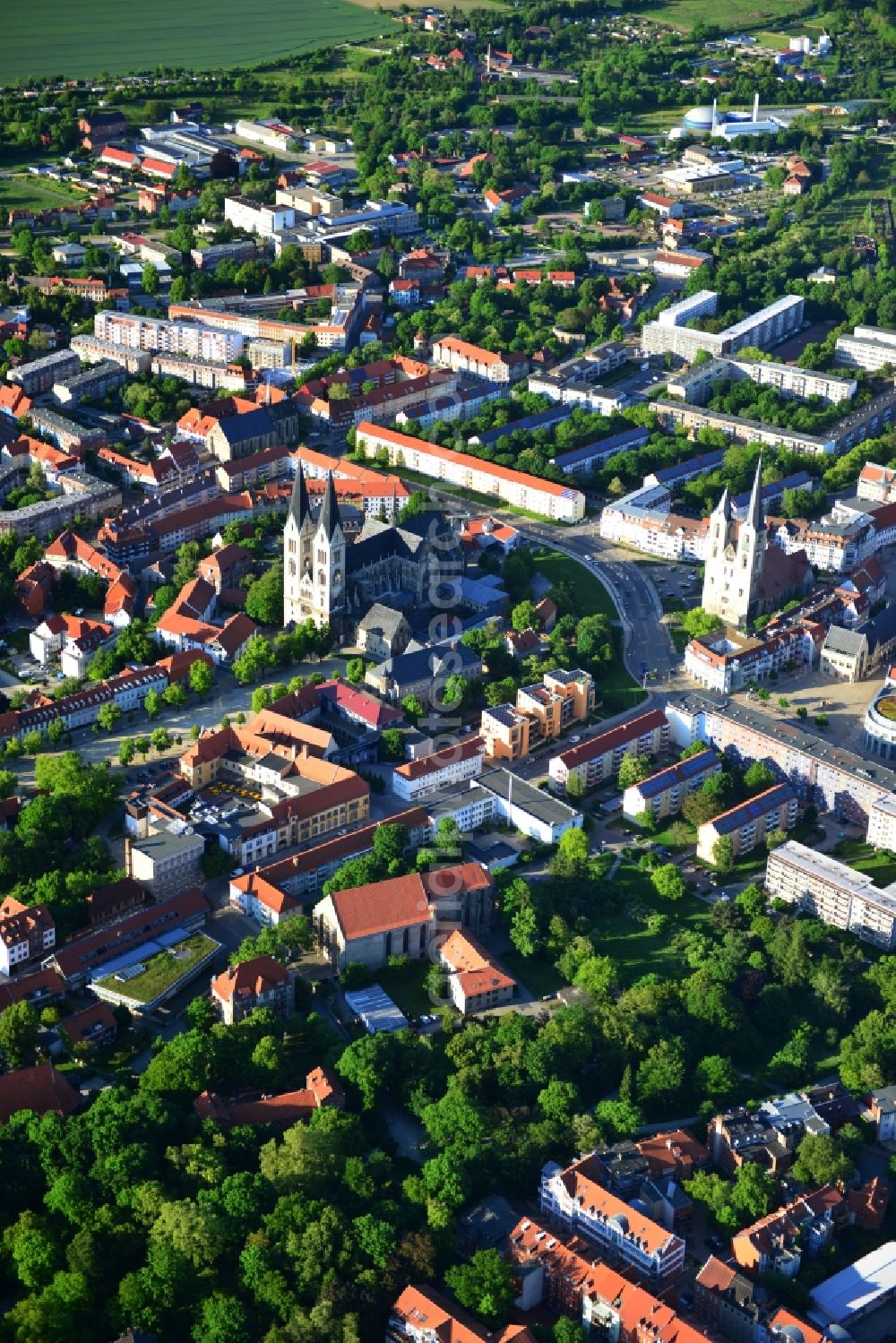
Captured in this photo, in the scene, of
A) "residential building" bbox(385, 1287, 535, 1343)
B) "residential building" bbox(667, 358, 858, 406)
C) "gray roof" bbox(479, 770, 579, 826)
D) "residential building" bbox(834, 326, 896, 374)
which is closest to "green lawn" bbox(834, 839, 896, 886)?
"gray roof" bbox(479, 770, 579, 826)

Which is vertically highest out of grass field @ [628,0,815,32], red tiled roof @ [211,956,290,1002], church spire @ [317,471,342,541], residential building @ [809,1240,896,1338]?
grass field @ [628,0,815,32]

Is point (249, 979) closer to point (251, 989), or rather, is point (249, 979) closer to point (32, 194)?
point (251, 989)

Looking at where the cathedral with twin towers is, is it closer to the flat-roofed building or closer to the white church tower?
the white church tower

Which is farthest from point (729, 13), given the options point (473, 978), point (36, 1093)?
point (36, 1093)

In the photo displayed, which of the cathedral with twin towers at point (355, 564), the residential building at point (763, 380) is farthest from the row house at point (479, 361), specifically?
the cathedral with twin towers at point (355, 564)

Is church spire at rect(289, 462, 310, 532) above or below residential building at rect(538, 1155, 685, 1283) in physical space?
above

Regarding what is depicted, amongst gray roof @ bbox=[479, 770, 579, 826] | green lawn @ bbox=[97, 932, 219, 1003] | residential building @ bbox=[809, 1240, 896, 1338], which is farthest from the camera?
gray roof @ bbox=[479, 770, 579, 826]
